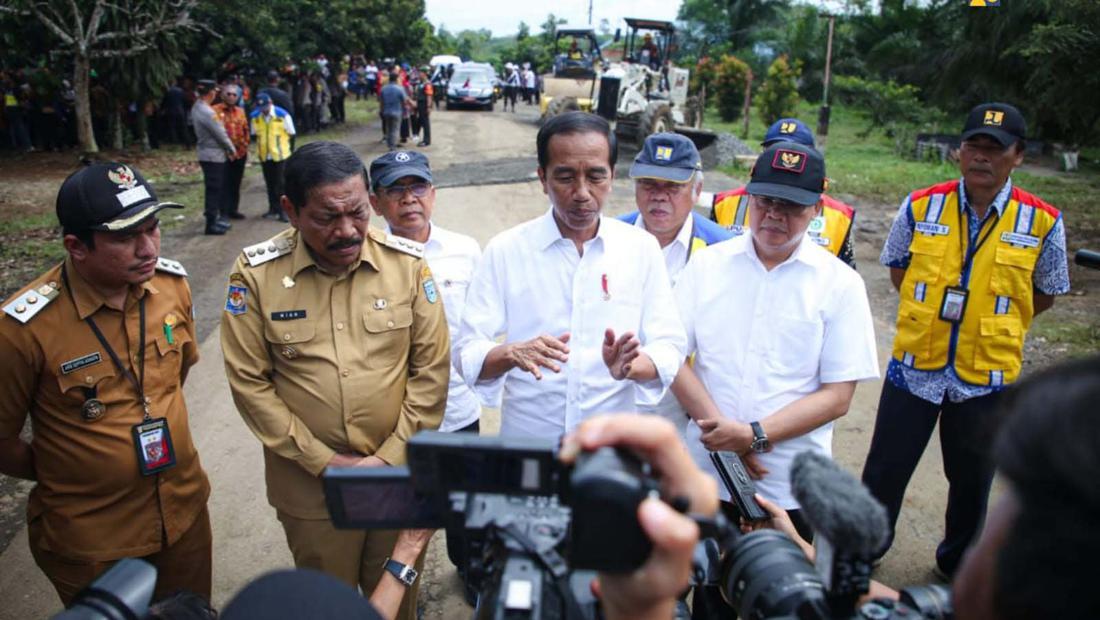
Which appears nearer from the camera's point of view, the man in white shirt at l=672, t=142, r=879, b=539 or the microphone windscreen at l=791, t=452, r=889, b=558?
the microphone windscreen at l=791, t=452, r=889, b=558

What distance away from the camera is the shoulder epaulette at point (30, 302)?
6.91 feet

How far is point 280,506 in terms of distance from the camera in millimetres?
2348

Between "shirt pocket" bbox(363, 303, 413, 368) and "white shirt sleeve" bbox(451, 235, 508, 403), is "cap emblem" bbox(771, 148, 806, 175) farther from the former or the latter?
"shirt pocket" bbox(363, 303, 413, 368)

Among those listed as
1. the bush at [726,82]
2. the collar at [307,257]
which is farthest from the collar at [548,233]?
the bush at [726,82]

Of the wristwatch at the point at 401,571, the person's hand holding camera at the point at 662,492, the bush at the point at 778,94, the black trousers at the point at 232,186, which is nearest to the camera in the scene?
the person's hand holding camera at the point at 662,492

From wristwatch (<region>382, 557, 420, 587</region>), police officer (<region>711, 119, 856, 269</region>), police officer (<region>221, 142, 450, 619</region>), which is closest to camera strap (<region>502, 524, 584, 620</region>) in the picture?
wristwatch (<region>382, 557, 420, 587</region>)

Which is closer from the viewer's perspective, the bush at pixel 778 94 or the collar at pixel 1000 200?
the collar at pixel 1000 200

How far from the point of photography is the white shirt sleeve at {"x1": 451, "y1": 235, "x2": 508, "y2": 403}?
2.47 metres

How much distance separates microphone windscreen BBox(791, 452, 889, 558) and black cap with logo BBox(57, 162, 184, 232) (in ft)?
6.98

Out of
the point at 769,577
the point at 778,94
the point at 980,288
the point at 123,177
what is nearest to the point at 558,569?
the point at 769,577

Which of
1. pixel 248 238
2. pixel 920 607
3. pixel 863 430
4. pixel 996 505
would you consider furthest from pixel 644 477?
pixel 248 238

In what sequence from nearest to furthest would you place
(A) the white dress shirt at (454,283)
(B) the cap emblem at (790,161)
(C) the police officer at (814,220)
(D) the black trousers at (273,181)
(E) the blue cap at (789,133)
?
(B) the cap emblem at (790,161)
(A) the white dress shirt at (454,283)
(C) the police officer at (814,220)
(E) the blue cap at (789,133)
(D) the black trousers at (273,181)

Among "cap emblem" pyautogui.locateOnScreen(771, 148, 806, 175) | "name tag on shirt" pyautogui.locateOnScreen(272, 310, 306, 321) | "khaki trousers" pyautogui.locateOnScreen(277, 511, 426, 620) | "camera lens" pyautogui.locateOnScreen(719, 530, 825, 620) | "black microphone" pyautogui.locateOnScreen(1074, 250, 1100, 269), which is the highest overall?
"cap emblem" pyautogui.locateOnScreen(771, 148, 806, 175)

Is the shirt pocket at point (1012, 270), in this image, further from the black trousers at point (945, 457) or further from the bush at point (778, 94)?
the bush at point (778, 94)
